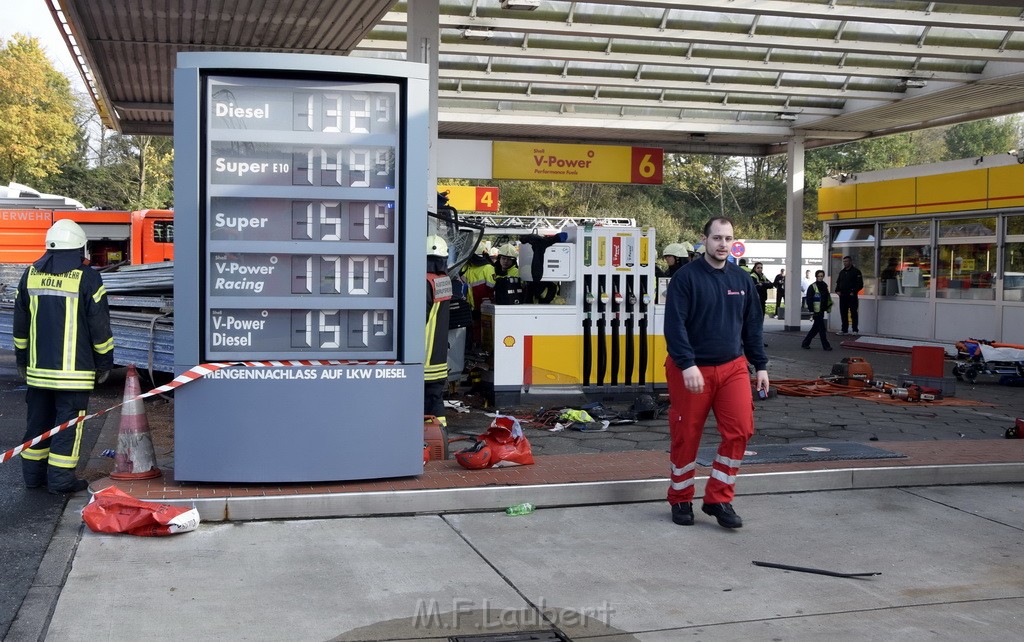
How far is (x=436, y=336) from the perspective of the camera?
33.0 ft

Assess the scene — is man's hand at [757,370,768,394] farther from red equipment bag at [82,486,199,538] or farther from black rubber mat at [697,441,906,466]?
red equipment bag at [82,486,199,538]

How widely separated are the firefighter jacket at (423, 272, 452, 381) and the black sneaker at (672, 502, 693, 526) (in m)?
3.74

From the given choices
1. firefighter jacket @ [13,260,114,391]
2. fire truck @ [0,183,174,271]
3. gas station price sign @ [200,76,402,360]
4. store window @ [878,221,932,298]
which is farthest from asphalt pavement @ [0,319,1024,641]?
fire truck @ [0,183,174,271]

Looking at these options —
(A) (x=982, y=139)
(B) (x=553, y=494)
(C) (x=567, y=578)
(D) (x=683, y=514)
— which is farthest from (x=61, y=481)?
(A) (x=982, y=139)

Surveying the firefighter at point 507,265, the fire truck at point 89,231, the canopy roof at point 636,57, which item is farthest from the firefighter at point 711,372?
the fire truck at point 89,231

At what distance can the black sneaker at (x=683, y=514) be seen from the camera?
21.7 feet

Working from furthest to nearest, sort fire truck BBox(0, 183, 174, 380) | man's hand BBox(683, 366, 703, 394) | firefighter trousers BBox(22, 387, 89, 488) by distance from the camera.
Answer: fire truck BBox(0, 183, 174, 380) < firefighter trousers BBox(22, 387, 89, 488) < man's hand BBox(683, 366, 703, 394)

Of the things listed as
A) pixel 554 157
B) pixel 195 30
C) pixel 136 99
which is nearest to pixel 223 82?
pixel 195 30

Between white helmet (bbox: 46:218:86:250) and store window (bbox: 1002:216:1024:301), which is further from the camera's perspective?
store window (bbox: 1002:216:1024:301)

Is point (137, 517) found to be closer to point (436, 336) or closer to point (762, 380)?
point (762, 380)

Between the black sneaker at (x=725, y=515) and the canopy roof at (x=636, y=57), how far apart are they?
7.54 meters

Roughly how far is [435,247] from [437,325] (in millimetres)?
832

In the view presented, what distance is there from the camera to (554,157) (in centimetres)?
2236

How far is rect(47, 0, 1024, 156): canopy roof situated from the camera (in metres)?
13.6
